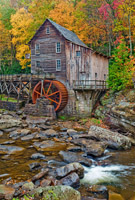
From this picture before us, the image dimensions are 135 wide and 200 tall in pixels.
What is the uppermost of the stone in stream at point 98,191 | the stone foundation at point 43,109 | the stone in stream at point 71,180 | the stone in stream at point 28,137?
the stone foundation at point 43,109

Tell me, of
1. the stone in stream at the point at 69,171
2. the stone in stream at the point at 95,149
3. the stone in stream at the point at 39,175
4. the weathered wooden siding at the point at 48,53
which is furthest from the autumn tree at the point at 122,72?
the stone in stream at the point at 39,175

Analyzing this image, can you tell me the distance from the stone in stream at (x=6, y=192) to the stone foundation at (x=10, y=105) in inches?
545

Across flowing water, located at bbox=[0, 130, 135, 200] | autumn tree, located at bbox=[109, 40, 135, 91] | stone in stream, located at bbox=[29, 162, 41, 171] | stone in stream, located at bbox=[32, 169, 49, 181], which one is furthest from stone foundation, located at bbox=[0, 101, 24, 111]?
stone in stream, located at bbox=[32, 169, 49, 181]

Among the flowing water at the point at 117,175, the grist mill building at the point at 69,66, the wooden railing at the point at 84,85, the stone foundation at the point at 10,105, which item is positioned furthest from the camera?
the stone foundation at the point at 10,105

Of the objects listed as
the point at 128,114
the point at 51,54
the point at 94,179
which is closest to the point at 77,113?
the point at 128,114

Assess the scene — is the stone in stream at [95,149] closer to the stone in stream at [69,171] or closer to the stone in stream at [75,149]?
the stone in stream at [75,149]

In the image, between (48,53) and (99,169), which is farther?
(48,53)

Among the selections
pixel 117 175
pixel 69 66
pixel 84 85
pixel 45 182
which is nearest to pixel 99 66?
pixel 69 66

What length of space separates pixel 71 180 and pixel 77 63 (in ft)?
42.8

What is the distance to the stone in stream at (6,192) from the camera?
16.7ft

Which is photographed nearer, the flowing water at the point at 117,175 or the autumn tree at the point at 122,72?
the flowing water at the point at 117,175

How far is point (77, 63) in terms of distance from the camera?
1745 centimetres

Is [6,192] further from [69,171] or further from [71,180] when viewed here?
[69,171]

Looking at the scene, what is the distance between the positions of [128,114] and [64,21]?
56.2 ft
